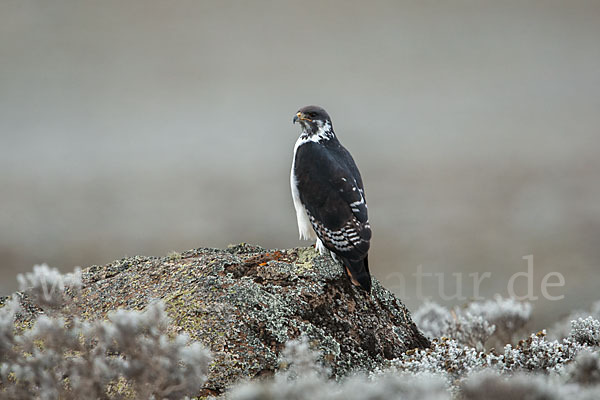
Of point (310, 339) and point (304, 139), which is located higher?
point (304, 139)

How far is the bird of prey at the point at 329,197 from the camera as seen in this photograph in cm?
494

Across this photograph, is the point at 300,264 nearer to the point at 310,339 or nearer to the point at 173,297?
the point at 310,339

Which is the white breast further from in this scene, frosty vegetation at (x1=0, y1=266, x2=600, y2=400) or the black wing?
frosty vegetation at (x1=0, y1=266, x2=600, y2=400)

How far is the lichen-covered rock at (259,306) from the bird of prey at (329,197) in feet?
0.64

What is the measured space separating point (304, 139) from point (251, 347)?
8.54 ft

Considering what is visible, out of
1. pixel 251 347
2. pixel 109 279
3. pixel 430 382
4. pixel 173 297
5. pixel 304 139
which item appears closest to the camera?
pixel 430 382

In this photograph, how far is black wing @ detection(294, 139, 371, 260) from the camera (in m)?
5.00

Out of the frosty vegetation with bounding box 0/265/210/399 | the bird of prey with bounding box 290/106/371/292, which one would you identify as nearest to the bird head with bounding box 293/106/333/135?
the bird of prey with bounding box 290/106/371/292

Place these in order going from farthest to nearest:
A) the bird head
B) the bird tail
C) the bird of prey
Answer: the bird head < the bird of prey < the bird tail

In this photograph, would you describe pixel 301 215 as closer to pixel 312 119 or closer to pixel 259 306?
pixel 312 119

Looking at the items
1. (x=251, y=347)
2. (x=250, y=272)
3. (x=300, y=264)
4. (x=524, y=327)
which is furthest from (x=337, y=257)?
(x=524, y=327)

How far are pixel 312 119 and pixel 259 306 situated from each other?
2410 millimetres

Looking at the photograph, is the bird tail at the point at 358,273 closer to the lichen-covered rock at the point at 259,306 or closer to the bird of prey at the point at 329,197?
the bird of prey at the point at 329,197

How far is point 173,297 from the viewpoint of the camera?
446cm
